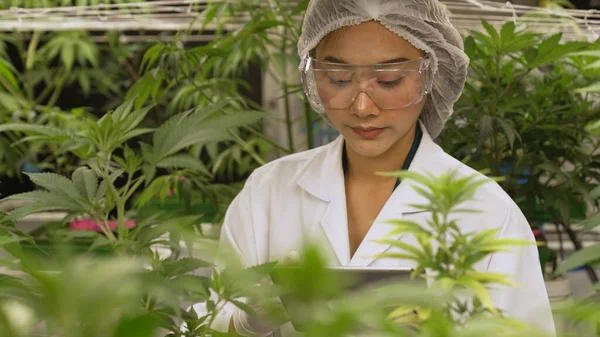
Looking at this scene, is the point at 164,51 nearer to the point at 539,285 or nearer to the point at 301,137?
the point at 539,285

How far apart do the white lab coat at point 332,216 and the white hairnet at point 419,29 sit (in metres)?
0.08

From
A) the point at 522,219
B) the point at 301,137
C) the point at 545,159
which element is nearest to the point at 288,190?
the point at 522,219

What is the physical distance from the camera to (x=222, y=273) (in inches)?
30.5

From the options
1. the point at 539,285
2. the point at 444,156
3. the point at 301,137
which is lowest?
the point at 301,137

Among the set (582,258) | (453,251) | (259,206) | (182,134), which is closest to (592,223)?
(582,258)

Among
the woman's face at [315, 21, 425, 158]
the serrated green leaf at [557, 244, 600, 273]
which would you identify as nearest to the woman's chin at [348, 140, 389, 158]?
the woman's face at [315, 21, 425, 158]

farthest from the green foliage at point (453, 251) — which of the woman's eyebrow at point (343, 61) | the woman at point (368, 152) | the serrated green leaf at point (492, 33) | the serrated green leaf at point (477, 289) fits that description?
the serrated green leaf at point (492, 33)

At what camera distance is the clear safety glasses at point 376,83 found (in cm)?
137

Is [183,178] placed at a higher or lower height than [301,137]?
higher

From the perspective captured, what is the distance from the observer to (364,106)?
4.50ft

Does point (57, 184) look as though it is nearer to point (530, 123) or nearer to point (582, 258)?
point (582, 258)

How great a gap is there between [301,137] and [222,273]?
2.34 meters

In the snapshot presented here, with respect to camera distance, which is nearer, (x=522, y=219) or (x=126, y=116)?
(x=126, y=116)

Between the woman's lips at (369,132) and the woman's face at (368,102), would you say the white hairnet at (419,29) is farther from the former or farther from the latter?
the woman's lips at (369,132)
